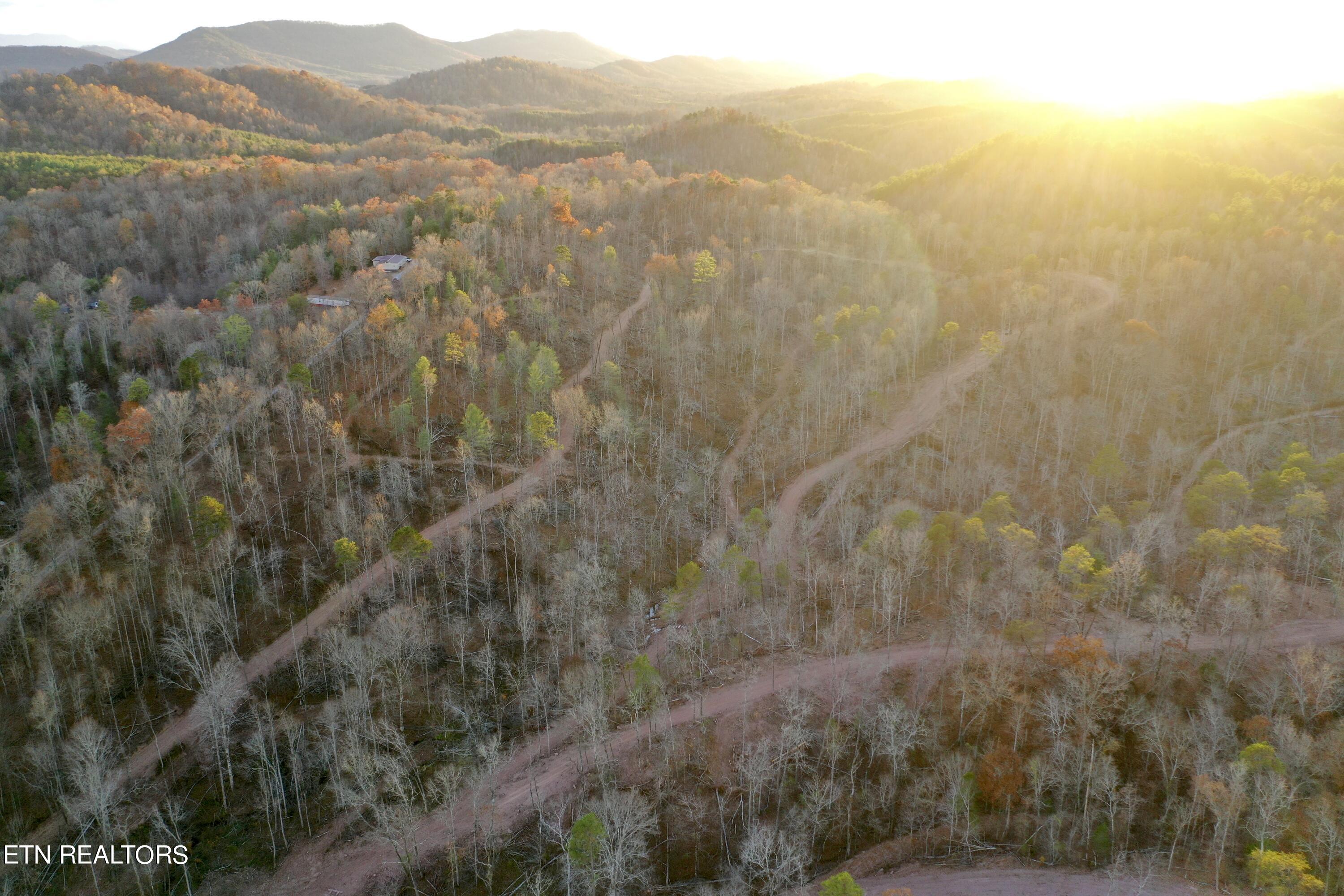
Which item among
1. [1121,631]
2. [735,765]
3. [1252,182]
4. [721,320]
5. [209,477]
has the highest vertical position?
[1252,182]

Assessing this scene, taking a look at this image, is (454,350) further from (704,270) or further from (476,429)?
(704,270)

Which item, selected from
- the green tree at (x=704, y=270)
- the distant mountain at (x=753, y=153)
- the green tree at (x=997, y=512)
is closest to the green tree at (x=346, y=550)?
the green tree at (x=997, y=512)

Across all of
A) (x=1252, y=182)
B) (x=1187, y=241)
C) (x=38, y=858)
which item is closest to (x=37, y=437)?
(x=38, y=858)

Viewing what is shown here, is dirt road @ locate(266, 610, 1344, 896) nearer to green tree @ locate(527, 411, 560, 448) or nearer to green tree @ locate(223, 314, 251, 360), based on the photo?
green tree @ locate(527, 411, 560, 448)

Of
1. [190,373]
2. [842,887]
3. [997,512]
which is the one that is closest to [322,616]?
[190,373]

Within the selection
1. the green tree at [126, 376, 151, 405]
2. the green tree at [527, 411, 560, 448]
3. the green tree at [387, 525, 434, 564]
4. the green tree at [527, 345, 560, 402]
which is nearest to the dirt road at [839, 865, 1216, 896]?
the green tree at [387, 525, 434, 564]

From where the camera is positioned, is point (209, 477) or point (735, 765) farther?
point (209, 477)

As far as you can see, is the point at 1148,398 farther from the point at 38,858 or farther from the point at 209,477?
the point at 38,858
